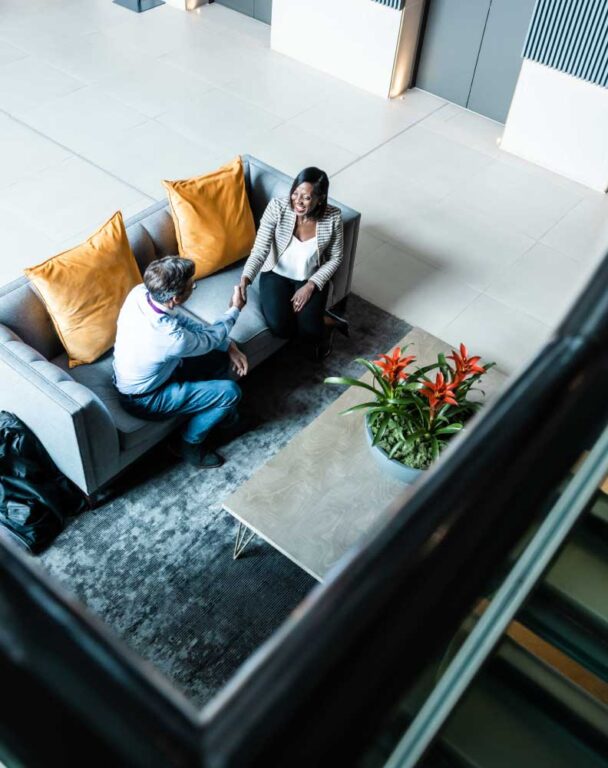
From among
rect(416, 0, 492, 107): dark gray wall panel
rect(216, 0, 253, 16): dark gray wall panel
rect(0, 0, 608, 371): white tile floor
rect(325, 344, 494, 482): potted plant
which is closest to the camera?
rect(325, 344, 494, 482): potted plant

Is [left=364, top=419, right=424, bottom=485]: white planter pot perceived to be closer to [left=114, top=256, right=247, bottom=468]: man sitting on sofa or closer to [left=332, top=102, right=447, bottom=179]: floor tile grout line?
[left=114, top=256, right=247, bottom=468]: man sitting on sofa

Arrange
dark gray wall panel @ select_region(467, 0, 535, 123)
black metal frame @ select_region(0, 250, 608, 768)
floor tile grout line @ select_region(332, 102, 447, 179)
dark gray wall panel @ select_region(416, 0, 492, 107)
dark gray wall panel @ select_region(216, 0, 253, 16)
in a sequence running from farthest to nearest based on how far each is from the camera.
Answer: dark gray wall panel @ select_region(216, 0, 253, 16) < dark gray wall panel @ select_region(416, 0, 492, 107) < dark gray wall panel @ select_region(467, 0, 535, 123) < floor tile grout line @ select_region(332, 102, 447, 179) < black metal frame @ select_region(0, 250, 608, 768)

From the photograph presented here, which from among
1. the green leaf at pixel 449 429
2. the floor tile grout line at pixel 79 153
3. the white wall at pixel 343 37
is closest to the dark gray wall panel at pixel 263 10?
the white wall at pixel 343 37

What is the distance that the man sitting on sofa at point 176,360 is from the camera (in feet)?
9.80

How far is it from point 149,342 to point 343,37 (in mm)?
4152

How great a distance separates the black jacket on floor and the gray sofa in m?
0.06

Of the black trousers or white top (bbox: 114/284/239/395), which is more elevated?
white top (bbox: 114/284/239/395)

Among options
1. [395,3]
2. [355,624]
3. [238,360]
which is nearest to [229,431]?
[238,360]

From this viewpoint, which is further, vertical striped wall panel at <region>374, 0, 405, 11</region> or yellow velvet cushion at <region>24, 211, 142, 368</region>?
vertical striped wall panel at <region>374, 0, 405, 11</region>

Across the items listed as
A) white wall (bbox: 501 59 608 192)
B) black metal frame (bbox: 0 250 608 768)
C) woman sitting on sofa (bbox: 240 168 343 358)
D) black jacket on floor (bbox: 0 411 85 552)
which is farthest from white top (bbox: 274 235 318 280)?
black metal frame (bbox: 0 250 608 768)

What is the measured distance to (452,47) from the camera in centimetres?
598

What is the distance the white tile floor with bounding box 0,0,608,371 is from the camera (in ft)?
14.9

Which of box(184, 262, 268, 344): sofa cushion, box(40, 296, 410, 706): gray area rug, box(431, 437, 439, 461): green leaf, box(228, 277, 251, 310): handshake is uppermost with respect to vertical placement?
box(431, 437, 439, 461): green leaf

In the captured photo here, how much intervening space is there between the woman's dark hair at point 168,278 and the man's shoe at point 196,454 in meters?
0.75
